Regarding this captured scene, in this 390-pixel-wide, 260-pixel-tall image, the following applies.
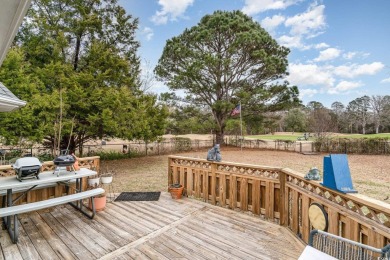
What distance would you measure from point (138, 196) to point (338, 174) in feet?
14.8

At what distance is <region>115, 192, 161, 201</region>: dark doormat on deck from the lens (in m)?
4.95

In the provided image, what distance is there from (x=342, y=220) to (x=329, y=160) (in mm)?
662

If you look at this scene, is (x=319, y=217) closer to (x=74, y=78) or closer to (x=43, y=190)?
(x=43, y=190)

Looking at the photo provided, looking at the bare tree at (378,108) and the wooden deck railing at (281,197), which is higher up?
the bare tree at (378,108)

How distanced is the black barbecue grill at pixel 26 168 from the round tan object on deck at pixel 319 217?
441 centimetres

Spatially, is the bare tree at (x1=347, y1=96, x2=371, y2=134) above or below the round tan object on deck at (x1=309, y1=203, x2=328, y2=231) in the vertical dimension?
above

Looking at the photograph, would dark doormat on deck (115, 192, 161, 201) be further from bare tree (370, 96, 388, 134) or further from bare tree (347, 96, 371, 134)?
bare tree (370, 96, 388, 134)

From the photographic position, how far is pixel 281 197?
3.45m

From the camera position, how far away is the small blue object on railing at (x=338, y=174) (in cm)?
217

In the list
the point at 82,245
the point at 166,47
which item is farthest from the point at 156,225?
the point at 166,47

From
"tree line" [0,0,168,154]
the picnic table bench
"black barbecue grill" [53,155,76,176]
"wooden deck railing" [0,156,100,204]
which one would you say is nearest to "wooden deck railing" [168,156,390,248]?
the picnic table bench

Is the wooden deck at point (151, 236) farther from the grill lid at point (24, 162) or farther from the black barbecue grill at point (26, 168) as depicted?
the grill lid at point (24, 162)

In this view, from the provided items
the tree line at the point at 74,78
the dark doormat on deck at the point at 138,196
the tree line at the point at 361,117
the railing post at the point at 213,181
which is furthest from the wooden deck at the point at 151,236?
the tree line at the point at 361,117

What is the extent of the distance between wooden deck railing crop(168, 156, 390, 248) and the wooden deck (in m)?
0.25
